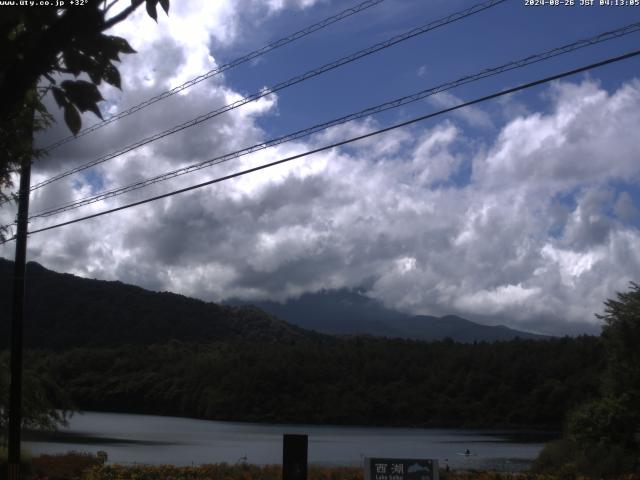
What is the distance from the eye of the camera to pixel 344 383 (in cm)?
10425

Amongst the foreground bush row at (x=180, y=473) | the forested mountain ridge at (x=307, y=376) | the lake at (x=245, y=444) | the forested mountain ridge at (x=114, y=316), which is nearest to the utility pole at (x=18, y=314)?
the foreground bush row at (x=180, y=473)

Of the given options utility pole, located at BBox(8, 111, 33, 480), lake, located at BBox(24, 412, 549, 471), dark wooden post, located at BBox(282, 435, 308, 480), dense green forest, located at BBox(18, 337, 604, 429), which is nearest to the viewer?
dark wooden post, located at BBox(282, 435, 308, 480)

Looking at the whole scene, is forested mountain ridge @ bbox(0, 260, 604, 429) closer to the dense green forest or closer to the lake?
the dense green forest

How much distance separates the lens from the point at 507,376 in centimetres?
9581

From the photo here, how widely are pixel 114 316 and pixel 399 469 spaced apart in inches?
4532

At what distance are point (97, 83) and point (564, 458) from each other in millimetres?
31041

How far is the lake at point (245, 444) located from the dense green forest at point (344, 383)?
5.88 metres

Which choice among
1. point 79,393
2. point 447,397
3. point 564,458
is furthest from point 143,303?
point 564,458

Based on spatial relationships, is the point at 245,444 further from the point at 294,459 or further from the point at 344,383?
the point at 294,459

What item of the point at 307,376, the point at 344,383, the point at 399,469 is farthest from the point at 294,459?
the point at 344,383

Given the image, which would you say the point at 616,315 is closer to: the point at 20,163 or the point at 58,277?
the point at 20,163

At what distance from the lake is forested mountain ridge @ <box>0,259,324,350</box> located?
54.8 feet

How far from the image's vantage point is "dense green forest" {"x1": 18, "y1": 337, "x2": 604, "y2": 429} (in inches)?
3637

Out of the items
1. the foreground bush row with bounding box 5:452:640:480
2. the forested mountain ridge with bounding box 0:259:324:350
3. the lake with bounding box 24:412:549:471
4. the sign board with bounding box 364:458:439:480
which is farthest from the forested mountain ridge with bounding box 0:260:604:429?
the sign board with bounding box 364:458:439:480
